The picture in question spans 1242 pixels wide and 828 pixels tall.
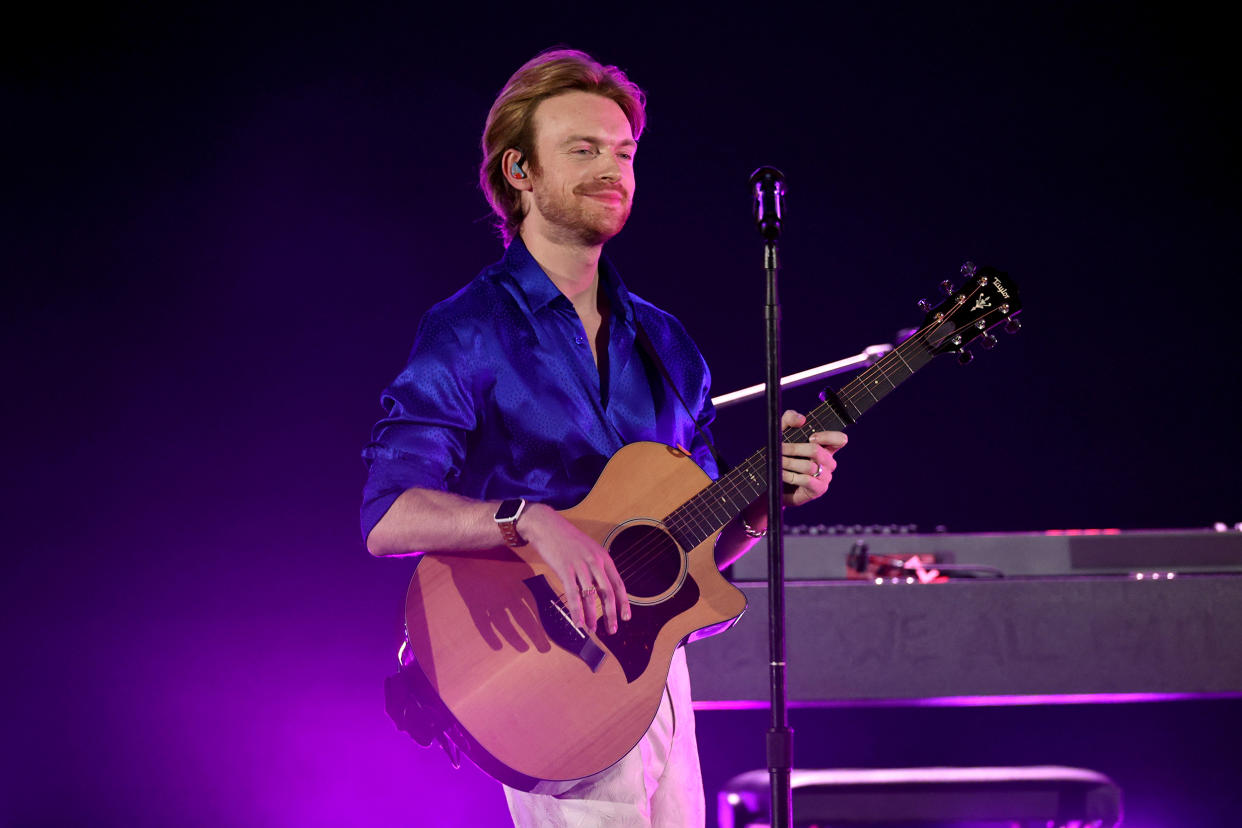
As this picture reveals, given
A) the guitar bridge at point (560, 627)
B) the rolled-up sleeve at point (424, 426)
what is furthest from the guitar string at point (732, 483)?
the rolled-up sleeve at point (424, 426)

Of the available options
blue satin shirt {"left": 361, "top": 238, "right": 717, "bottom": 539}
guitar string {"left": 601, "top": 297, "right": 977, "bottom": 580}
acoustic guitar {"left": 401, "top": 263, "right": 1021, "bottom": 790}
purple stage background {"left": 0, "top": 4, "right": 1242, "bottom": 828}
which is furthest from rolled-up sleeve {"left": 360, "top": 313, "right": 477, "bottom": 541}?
purple stage background {"left": 0, "top": 4, "right": 1242, "bottom": 828}

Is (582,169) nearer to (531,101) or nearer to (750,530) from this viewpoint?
(531,101)

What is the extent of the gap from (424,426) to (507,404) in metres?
0.15

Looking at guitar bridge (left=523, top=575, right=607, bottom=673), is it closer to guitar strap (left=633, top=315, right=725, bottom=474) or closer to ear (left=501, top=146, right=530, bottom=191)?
guitar strap (left=633, top=315, right=725, bottom=474)

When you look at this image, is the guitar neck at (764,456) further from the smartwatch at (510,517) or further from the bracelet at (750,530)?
the smartwatch at (510,517)

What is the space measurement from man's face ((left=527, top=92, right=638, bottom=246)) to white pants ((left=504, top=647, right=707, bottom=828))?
810 millimetres

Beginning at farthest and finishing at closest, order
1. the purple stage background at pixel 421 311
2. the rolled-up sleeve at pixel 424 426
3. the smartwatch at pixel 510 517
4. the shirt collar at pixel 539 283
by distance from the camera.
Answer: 1. the purple stage background at pixel 421 311
2. the shirt collar at pixel 539 283
3. the rolled-up sleeve at pixel 424 426
4. the smartwatch at pixel 510 517

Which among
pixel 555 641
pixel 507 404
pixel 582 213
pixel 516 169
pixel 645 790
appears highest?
pixel 516 169

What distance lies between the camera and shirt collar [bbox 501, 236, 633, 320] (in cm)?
188

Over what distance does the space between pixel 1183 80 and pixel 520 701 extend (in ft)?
12.4

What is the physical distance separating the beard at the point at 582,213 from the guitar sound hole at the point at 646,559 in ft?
1.87

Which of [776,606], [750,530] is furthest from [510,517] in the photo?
[750,530]

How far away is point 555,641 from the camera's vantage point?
5.44 feet

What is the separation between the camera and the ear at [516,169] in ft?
6.49
